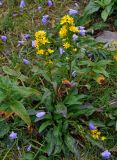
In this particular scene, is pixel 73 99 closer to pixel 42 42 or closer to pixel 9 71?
pixel 42 42

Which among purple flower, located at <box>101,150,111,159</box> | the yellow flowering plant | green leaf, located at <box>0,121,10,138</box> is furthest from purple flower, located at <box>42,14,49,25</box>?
purple flower, located at <box>101,150,111,159</box>

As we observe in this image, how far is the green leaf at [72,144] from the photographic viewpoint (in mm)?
3629

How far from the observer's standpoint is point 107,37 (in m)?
4.72

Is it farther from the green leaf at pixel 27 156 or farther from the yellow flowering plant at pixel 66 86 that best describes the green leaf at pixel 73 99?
the green leaf at pixel 27 156

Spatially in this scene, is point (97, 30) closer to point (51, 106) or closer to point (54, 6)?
point (54, 6)

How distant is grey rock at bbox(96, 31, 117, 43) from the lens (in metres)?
4.66

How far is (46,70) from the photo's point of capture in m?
3.94

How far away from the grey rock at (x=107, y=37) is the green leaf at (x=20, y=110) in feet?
4.92

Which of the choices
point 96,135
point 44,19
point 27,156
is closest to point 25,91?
Answer: point 27,156

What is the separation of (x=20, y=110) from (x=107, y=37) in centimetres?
164

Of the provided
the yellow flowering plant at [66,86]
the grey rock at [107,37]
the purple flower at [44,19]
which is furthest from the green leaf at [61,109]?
the purple flower at [44,19]

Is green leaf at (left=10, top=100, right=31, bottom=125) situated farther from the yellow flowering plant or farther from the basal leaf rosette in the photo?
the basal leaf rosette

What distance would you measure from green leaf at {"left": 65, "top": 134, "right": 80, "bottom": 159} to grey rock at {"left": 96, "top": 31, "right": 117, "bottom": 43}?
1.38m

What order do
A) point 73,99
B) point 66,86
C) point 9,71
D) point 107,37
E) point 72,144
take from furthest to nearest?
point 107,37 < point 9,71 < point 66,86 < point 73,99 < point 72,144
